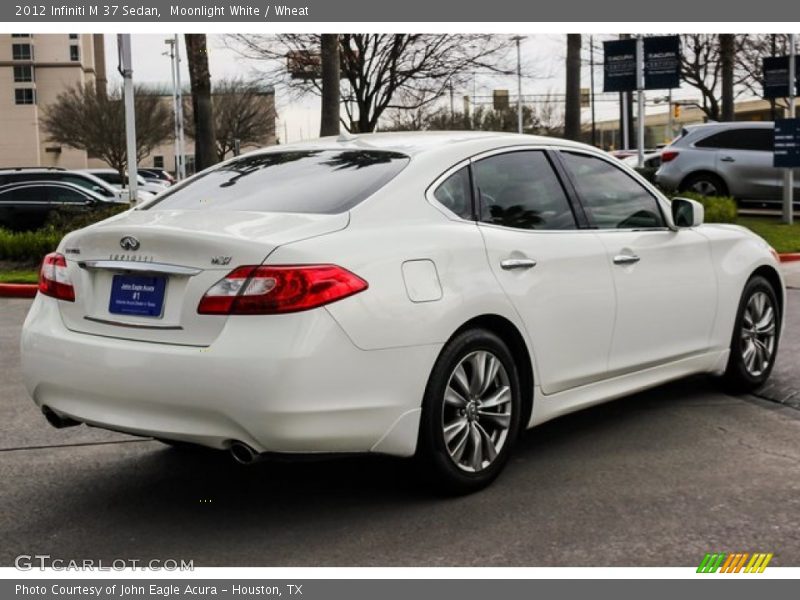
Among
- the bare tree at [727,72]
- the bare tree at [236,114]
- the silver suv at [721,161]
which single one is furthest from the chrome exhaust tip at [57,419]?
the bare tree at [236,114]

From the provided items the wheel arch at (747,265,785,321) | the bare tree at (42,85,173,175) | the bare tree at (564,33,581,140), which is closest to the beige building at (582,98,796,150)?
the bare tree at (42,85,173,175)

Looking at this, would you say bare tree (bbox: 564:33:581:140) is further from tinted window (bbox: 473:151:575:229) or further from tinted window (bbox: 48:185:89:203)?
tinted window (bbox: 473:151:575:229)

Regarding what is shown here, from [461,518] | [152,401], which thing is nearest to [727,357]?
[461,518]

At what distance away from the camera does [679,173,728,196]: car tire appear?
1977 cm

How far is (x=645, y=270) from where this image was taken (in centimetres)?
569

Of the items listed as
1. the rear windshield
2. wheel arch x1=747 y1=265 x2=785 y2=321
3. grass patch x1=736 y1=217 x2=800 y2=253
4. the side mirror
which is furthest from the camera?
grass patch x1=736 y1=217 x2=800 y2=253

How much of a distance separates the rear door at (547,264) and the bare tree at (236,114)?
69165 mm

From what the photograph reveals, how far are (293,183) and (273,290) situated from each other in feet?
3.23

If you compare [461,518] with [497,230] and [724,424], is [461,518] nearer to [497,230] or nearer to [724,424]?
[497,230]

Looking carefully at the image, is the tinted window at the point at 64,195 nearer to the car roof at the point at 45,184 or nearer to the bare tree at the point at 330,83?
the car roof at the point at 45,184

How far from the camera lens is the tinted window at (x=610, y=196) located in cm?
562

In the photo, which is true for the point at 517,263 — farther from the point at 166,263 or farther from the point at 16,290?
the point at 16,290

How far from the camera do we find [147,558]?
4.05m

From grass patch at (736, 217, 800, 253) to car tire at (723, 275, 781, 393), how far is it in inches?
369
